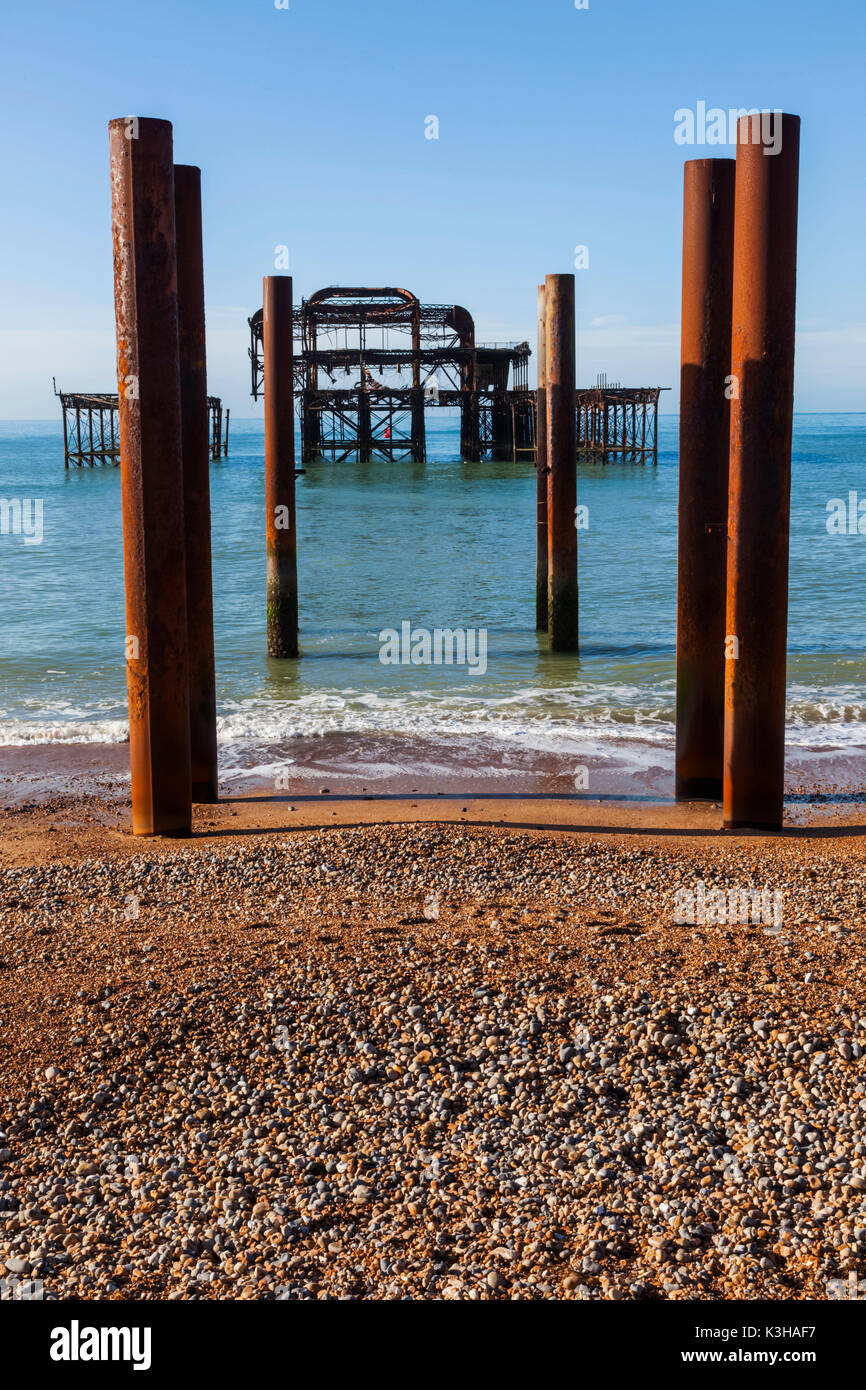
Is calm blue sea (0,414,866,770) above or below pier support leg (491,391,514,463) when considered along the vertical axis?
below

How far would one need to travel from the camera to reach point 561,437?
12.5m

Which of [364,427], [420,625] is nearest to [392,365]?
[364,427]

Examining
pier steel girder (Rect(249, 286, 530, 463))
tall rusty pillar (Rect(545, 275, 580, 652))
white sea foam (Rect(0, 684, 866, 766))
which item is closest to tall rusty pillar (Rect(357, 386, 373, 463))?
pier steel girder (Rect(249, 286, 530, 463))

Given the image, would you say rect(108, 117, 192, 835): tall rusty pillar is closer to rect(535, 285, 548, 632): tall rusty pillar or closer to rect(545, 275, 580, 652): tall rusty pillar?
rect(545, 275, 580, 652): tall rusty pillar

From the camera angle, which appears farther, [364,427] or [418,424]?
[418,424]

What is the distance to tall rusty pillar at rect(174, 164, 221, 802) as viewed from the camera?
25.0 ft

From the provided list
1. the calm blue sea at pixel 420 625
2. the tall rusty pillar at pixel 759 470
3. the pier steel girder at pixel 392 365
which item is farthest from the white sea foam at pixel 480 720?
the pier steel girder at pixel 392 365

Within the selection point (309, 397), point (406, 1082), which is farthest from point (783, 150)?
point (309, 397)

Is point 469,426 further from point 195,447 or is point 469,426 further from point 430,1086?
point 430,1086

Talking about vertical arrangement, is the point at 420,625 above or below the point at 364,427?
below

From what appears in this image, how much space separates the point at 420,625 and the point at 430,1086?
13.5 m

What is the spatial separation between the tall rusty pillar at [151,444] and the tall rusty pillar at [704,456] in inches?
117

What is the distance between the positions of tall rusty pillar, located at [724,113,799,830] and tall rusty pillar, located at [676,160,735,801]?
1.59 ft

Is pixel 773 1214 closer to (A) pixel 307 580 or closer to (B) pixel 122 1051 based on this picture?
(B) pixel 122 1051
